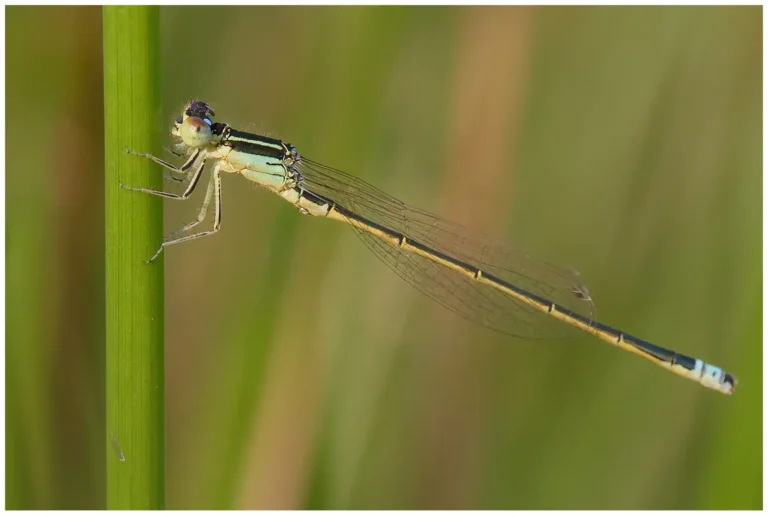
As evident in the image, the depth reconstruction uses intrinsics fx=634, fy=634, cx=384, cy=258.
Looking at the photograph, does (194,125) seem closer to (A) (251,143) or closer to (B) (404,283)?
(A) (251,143)

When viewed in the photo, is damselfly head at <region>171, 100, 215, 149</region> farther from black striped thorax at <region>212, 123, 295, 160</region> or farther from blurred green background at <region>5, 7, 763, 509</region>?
blurred green background at <region>5, 7, 763, 509</region>

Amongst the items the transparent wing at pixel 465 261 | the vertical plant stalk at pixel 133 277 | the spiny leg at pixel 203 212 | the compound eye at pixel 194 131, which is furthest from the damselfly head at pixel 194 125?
the vertical plant stalk at pixel 133 277

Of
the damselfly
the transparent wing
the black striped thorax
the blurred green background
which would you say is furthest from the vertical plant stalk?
the transparent wing

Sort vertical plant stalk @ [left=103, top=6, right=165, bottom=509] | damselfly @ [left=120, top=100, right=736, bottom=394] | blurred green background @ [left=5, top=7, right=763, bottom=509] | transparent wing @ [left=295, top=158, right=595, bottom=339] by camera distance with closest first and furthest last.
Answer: vertical plant stalk @ [left=103, top=6, right=165, bottom=509], blurred green background @ [left=5, top=7, right=763, bottom=509], damselfly @ [left=120, top=100, right=736, bottom=394], transparent wing @ [left=295, top=158, right=595, bottom=339]

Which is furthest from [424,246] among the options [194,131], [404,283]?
[194,131]

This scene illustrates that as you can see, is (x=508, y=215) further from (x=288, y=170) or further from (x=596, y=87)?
(x=288, y=170)

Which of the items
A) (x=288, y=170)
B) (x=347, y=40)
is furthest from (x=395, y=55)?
(x=288, y=170)
